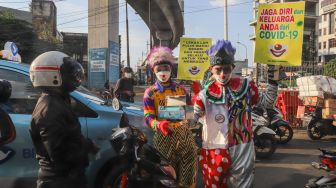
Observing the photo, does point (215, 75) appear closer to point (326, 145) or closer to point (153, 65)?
point (153, 65)

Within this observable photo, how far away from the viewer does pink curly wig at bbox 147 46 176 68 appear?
11.7ft

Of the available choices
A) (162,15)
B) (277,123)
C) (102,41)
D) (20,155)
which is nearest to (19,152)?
(20,155)

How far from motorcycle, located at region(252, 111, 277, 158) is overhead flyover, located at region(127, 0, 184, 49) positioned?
26.4 meters

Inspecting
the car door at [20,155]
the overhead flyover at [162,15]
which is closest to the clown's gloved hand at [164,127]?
the car door at [20,155]

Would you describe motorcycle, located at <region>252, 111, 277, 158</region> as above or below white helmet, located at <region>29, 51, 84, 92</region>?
below

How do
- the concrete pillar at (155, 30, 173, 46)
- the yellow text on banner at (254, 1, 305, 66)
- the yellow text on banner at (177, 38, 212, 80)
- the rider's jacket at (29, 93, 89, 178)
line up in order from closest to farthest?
the rider's jacket at (29, 93, 89, 178) → the yellow text on banner at (254, 1, 305, 66) → the yellow text on banner at (177, 38, 212, 80) → the concrete pillar at (155, 30, 173, 46)

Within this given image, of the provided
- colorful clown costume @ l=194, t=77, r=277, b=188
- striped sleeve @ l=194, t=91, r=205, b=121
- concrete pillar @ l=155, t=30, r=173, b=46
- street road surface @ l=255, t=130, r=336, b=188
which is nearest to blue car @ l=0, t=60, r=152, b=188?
striped sleeve @ l=194, t=91, r=205, b=121

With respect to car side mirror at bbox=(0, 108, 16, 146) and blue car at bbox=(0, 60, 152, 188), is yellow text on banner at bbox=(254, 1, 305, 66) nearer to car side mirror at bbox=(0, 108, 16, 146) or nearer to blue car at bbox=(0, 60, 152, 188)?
blue car at bbox=(0, 60, 152, 188)

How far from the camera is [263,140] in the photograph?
7262mm

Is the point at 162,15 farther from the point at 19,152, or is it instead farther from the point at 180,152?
the point at 180,152

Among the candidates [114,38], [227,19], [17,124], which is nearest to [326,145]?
[17,124]

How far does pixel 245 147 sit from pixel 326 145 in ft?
20.8

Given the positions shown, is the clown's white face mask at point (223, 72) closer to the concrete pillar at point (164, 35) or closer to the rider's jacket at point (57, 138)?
the rider's jacket at point (57, 138)

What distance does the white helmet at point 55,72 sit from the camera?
2479 millimetres
